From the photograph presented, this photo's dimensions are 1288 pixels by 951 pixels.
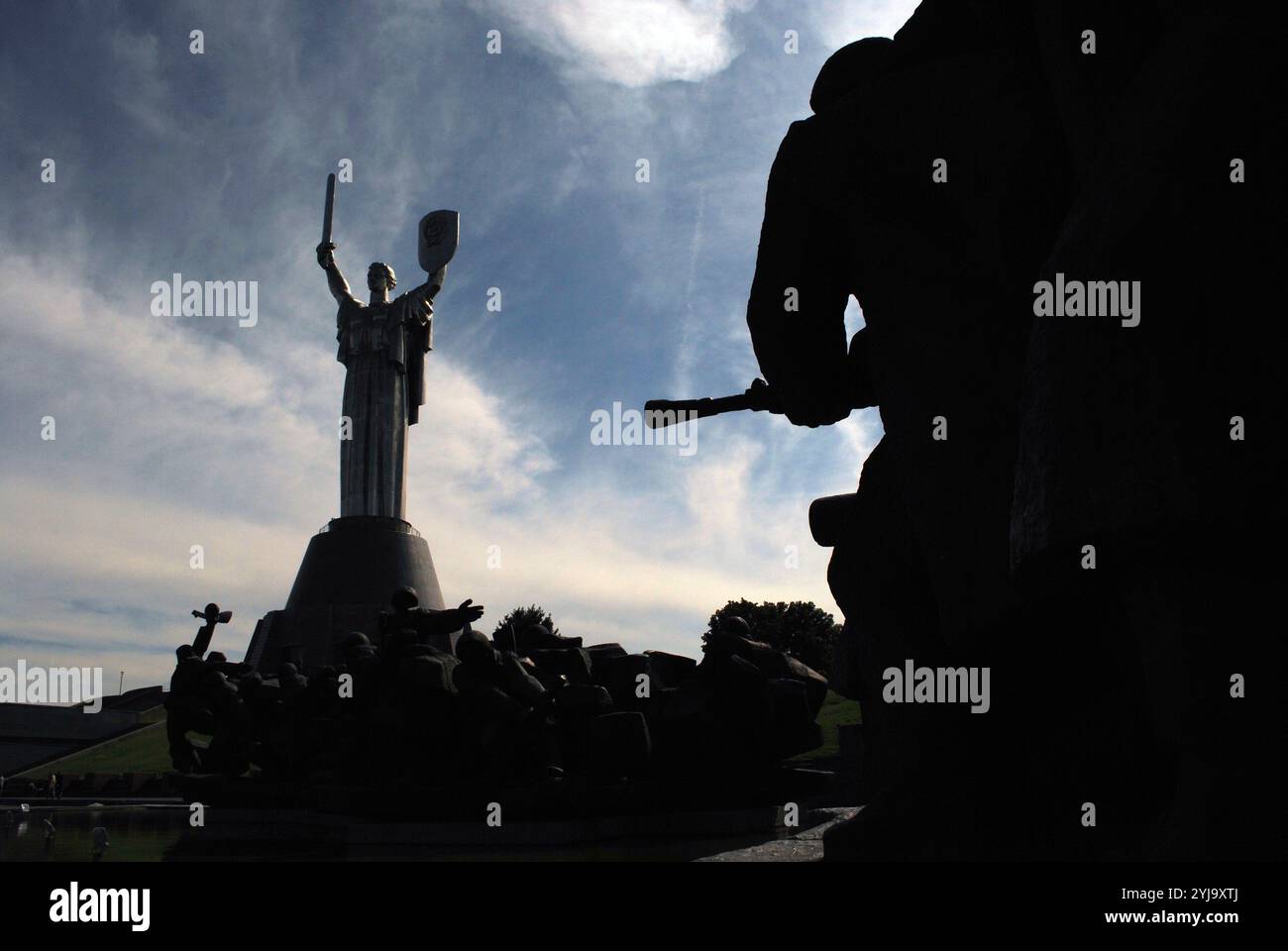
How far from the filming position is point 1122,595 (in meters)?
2.00

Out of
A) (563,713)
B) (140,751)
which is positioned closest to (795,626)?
(140,751)

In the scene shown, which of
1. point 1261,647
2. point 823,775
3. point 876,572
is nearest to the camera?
point 1261,647

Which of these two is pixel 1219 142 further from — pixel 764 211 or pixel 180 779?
pixel 180 779

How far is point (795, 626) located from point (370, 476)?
25186 mm

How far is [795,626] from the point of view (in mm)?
50500

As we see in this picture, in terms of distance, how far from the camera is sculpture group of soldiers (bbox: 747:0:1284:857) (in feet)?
5.86

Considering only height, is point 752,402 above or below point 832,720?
above

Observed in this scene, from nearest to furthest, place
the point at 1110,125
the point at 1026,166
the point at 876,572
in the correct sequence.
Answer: the point at 1110,125 → the point at 1026,166 → the point at 876,572

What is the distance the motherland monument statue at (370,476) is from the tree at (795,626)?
1911 cm

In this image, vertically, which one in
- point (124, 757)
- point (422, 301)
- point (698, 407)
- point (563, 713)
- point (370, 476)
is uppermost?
point (422, 301)

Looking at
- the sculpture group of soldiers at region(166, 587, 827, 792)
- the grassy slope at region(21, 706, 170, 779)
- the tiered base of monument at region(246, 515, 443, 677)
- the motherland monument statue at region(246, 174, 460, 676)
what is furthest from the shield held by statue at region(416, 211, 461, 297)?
the sculpture group of soldiers at region(166, 587, 827, 792)

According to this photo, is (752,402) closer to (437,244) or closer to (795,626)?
(437,244)
